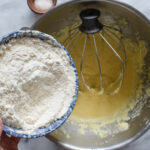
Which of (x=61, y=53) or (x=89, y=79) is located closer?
(x=61, y=53)

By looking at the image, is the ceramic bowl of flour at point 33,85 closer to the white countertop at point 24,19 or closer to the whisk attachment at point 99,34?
the whisk attachment at point 99,34

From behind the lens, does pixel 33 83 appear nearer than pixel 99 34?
Yes

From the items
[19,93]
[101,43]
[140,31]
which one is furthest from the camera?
[101,43]

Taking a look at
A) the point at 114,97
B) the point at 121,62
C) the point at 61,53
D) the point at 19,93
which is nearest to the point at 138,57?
the point at 121,62

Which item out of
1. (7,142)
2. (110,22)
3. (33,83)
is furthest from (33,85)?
(110,22)

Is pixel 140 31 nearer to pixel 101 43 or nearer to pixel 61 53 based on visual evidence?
pixel 101 43

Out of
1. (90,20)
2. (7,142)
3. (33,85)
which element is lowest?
(7,142)

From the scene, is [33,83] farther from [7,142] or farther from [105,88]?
[105,88]

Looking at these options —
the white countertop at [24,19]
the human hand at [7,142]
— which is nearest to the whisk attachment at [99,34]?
the white countertop at [24,19]
